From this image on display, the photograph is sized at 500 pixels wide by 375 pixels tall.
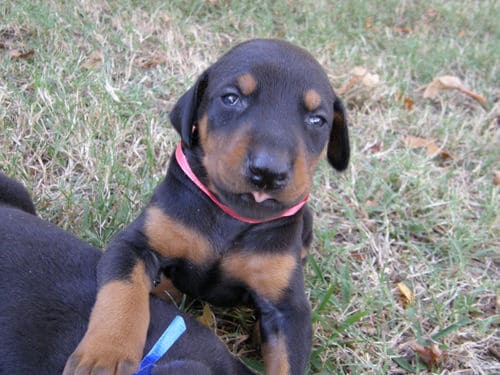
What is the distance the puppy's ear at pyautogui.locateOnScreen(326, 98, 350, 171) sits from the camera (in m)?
3.01

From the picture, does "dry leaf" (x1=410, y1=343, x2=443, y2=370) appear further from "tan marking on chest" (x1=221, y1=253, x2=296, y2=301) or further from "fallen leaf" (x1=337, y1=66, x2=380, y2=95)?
"fallen leaf" (x1=337, y1=66, x2=380, y2=95)

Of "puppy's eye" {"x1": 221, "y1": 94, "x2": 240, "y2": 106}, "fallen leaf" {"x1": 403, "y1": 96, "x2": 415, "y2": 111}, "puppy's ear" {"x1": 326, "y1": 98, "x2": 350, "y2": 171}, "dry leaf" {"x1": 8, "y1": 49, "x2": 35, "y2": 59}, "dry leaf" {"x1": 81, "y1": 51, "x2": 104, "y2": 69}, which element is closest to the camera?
"puppy's eye" {"x1": 221, "y1": 94, "x2": 240, "y2": 106}

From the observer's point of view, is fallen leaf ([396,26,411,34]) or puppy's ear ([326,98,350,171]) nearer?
puppy's ear ([326,98,350,171])

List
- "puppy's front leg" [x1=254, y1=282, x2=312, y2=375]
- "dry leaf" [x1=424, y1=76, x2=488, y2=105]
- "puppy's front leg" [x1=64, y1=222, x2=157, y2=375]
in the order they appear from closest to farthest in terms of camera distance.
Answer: "puppy's front leg" [x1=64, y1=222, x2=157, y2=375] < "puppy's front leg" [x1=254, y1=282, x2=312, y2=375] < "dry leaf" [x1=424, y1=76, x2=488, y2=105]

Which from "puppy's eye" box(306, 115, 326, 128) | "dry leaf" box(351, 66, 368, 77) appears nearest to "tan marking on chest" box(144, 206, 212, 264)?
"puppy's eye" box(306, 115, 326, 128)

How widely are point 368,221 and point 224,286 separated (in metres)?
1.51

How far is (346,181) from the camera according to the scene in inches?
163

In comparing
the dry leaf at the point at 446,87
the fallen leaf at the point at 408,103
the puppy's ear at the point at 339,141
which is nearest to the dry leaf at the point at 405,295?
the puppy's ear at the point at 339,141

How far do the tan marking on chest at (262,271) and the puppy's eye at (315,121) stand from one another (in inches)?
24.8

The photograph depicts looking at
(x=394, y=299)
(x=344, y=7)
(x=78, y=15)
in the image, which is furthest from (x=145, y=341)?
(x=344, y=7)

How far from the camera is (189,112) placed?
Answer: 271cm

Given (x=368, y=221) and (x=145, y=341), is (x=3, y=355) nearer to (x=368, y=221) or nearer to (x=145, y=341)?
(x=145, y=341)

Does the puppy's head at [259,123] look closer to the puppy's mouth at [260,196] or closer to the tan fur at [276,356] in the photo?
the puppy's mouth at [260,196]

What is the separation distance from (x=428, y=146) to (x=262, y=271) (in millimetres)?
2665
